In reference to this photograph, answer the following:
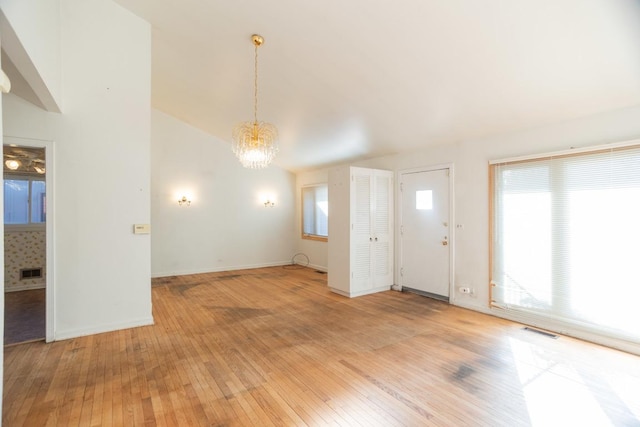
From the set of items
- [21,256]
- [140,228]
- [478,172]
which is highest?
[478,172]

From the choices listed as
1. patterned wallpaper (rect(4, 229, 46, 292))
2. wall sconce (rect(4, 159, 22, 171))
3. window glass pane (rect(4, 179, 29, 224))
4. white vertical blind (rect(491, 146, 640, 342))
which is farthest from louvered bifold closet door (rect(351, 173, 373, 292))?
window glass pane (rect(4, 179, 29, 224))

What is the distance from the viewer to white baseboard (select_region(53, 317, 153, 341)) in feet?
10.9

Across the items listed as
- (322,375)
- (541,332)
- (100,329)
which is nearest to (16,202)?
(100,329)

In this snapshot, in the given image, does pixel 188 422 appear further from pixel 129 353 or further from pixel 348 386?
pixel 129 353

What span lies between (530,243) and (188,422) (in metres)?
4.13

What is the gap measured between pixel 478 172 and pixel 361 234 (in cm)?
204

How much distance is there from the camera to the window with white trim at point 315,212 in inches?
298

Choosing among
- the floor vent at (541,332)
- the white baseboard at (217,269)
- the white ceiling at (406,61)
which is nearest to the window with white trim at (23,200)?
the white baseboard at (217,269)

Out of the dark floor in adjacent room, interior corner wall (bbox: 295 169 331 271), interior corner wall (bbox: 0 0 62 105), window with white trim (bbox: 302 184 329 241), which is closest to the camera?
interior corner wall (bbox: 0 0 62 105)

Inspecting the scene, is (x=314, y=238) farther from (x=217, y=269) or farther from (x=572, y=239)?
(x=572, y=239)

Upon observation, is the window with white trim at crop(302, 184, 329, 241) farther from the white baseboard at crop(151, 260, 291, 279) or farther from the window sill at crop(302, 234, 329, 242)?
the white baseboard at crop(151, 260, 291, 279)

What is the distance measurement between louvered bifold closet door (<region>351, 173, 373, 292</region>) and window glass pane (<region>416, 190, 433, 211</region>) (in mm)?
840

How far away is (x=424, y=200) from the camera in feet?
16.6

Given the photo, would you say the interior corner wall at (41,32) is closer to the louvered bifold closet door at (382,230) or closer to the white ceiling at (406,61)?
the white ceiling at (406,61)
